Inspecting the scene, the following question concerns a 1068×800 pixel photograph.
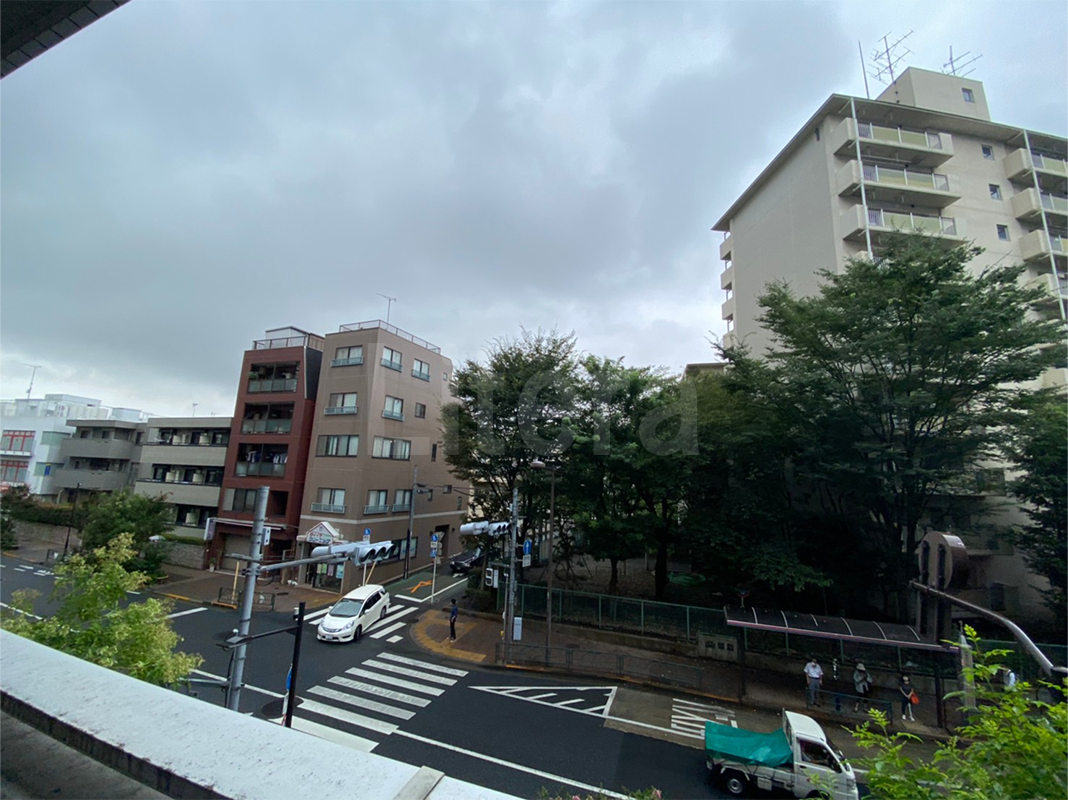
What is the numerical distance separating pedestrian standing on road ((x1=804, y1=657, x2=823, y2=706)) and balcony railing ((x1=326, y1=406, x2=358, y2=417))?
2324cm

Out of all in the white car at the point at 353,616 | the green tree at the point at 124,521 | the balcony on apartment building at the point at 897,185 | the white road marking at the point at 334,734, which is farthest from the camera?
the balcony on apartment building at the point at 897,185

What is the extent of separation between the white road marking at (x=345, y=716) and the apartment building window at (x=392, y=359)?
18.3 meters

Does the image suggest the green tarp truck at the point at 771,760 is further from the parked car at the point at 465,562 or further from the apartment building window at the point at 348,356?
the apartment building window at the point at 348,356

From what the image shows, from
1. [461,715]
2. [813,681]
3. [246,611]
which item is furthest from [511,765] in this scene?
[813,681]

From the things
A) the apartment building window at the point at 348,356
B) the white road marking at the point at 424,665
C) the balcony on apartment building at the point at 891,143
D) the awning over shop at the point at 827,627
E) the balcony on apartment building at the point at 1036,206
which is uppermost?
the balcony on apartment building at the point at 891,143

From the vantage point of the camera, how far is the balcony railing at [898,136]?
24.5 m

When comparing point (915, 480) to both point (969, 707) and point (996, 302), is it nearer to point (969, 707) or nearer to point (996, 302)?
point (996, 302)

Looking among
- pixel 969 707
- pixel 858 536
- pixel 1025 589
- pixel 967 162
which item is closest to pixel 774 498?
pixel 858 536

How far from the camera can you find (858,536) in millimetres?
17266

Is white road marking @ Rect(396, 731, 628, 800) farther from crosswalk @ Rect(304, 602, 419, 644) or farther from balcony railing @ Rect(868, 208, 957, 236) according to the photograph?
balcony railing @ Rect(868, 208, 957, 236)

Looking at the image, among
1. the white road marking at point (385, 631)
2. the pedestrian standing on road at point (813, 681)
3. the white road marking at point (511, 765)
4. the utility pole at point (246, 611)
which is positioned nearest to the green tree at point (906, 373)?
the pedestrian standing on road at point (813, 681)

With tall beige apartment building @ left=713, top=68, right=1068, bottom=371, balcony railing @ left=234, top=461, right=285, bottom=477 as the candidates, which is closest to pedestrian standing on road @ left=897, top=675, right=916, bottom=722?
tall beige apartment building @ left=713, top=68, right=1068, bottom=371

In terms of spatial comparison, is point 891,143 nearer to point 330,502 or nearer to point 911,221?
point 911,221

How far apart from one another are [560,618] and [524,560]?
3803 millimetres
